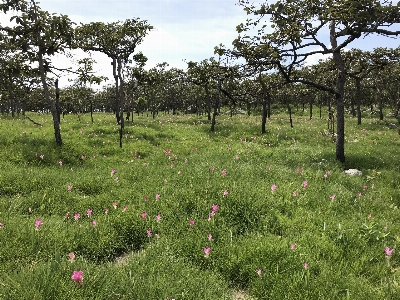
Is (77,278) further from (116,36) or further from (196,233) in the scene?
(116,36)

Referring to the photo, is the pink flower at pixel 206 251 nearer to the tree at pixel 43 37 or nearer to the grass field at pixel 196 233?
the grass field at pixel 196 233

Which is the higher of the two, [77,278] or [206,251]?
[77,278]

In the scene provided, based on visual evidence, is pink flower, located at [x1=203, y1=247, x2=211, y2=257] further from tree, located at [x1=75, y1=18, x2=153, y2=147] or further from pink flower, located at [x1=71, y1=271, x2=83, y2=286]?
tree, located at [x1=75, y1=18, x2=153, y2=147]

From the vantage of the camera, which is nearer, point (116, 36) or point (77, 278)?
point (77, 278)

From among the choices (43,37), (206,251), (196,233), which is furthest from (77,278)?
(43,37)

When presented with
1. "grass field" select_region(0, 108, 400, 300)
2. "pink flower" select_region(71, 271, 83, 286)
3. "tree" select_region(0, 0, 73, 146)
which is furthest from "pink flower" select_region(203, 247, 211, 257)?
"tree" select_region(0, 0, 73, 146)

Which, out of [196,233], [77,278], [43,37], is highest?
[43,37]

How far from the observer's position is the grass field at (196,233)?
405 cm

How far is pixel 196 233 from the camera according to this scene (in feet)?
18.5

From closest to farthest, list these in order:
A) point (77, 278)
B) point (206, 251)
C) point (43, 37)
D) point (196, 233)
→ point (77, 278) → point (206, 251) → point (196, 233) → point (43, 37)

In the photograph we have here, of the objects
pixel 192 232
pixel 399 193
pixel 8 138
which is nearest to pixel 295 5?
pixel 399 193

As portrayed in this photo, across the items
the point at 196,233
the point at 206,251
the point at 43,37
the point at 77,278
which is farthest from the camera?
the point at 43,37

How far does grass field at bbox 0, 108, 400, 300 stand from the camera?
13.3 ft

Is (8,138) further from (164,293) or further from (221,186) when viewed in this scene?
(164,293)
